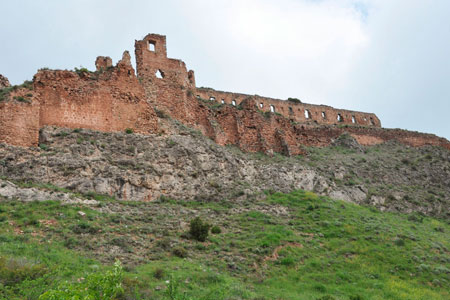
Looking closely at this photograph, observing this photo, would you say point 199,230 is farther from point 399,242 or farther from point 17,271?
point 399,242

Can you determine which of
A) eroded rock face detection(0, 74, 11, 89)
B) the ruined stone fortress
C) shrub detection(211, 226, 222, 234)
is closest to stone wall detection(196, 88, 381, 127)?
the ruined stone fortress

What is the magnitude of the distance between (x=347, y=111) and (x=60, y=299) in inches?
2012

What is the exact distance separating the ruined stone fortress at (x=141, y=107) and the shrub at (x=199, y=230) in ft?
32.5

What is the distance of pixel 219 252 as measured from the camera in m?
20.9

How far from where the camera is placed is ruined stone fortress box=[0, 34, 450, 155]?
25.8m

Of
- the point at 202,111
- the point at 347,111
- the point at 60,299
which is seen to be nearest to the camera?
the point at 60,299

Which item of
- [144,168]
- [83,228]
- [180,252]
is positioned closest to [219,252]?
[180,252]

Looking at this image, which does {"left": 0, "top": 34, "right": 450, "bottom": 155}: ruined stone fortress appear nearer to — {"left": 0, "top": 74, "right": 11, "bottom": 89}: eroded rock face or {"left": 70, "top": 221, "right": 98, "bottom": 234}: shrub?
{"left": 0, "top": 74, "right": 11, "bottom": 89}: eroded rock face

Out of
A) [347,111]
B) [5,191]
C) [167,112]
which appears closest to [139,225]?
[5,191]

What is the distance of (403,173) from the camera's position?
41062 mm

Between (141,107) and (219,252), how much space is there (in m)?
13.4

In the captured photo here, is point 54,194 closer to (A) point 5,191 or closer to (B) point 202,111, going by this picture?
(A) point 5,191

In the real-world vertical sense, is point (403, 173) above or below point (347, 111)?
below

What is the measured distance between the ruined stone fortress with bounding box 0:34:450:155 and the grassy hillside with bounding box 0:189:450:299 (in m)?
6.08
